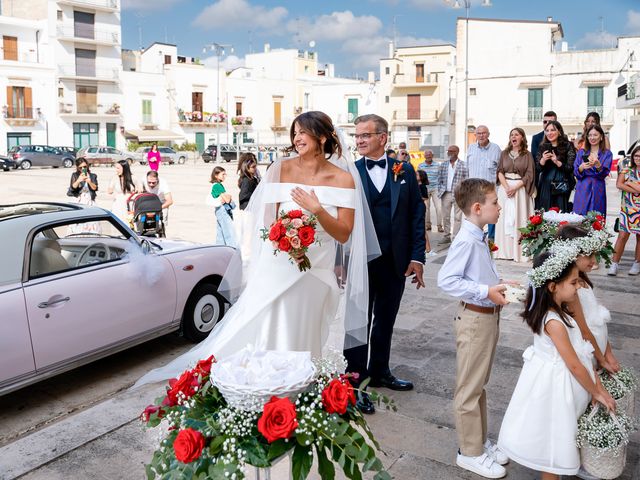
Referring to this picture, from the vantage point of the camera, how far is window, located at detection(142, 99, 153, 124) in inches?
2212

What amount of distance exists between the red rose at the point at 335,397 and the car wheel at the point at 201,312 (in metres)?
4.17

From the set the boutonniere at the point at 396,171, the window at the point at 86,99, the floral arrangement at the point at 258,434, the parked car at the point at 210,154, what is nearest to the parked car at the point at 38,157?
the window at the point at 86,99

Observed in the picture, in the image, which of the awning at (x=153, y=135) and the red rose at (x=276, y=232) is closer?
the red rose at (x=276, y=232)

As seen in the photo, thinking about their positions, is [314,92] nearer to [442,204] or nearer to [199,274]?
[442,204]

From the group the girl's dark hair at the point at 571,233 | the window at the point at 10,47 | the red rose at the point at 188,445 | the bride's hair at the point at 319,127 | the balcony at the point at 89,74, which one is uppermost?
the window at the point at 10,47

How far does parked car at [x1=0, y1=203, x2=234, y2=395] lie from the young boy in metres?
2.92

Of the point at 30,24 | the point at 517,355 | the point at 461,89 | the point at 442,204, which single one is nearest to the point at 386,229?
the point at 517,355

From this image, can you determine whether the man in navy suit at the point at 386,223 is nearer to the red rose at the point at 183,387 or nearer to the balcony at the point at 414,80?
the red rose at the point at 183,387

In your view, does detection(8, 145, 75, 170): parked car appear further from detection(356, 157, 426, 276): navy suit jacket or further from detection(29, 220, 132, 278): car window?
detection(356, 157, 426, 276): navy suit jacket

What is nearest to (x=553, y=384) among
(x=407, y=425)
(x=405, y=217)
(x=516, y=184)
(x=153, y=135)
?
(x=407, y=425)

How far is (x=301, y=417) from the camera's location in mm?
2293

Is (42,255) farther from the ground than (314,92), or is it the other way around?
(314,92)

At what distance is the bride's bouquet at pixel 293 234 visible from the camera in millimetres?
3607

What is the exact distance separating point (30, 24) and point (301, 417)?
176 ft
